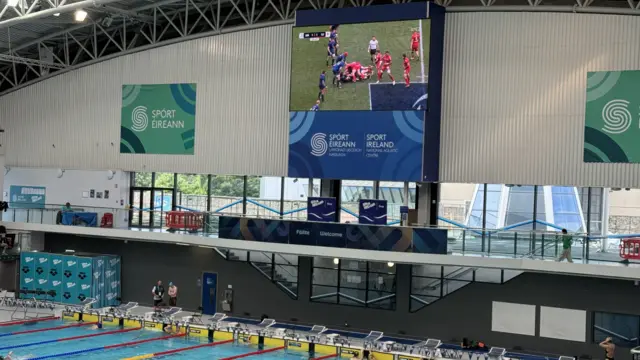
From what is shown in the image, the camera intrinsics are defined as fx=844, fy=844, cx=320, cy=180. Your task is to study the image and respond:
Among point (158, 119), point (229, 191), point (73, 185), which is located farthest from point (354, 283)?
point (73, 185)

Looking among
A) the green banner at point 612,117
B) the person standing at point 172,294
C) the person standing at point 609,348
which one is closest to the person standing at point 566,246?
the person standing at point 609,348

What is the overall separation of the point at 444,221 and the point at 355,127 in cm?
438

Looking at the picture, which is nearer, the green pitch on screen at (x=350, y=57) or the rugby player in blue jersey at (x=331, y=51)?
the green pitch on screen at (x=350, y=57)

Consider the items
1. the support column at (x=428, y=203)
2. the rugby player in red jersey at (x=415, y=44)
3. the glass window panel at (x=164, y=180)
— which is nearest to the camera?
the rugby player in red jersey at (x=415, y=44)

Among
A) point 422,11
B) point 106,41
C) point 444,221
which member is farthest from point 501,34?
point 106,41

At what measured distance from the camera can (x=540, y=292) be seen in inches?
1037

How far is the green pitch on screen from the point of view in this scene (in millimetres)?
27516

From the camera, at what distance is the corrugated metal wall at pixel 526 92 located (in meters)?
25.9

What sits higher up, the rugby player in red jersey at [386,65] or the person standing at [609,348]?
the rugby player in red jersey at [386,65]

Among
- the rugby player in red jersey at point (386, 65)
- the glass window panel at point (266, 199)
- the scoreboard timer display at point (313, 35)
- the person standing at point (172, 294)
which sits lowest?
the person standing at point (172, 294)

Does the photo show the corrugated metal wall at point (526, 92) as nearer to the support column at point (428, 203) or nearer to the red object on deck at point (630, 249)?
the support column at point (428, 203)

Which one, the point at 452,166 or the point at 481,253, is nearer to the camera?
the point at 481,253

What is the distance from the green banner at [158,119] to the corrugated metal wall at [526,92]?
33.7 ft

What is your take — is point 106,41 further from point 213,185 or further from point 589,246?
point 589,246
